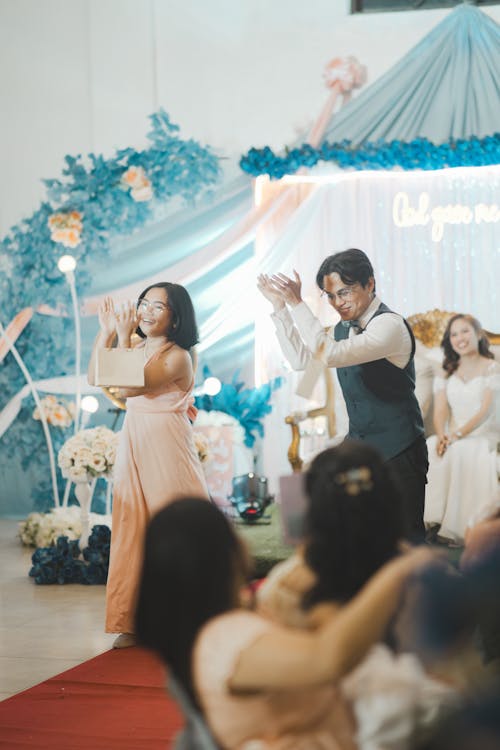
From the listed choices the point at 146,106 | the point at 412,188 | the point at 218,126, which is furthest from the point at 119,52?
the point at 412,188

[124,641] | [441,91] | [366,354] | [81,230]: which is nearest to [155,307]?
[366,354]

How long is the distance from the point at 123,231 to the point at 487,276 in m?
2.69

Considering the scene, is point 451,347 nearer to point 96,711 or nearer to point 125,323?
point 125,323

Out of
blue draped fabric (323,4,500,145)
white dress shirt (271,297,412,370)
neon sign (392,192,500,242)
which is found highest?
blue draped fabric (323,4,500,145)

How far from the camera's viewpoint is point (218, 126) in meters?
7.81

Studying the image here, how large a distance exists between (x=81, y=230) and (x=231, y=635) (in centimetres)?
666

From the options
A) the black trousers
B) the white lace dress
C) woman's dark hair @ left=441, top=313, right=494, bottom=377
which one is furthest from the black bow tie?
woman's dark hair @ left=441, top=313, right=494, bottom=377

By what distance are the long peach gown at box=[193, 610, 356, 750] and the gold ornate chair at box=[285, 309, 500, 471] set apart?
5008 millimetres

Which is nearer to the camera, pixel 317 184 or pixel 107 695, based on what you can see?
pixel 107 695

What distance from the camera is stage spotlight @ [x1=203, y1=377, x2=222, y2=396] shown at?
6.98m

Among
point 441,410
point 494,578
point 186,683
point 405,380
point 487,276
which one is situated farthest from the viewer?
point 487,276

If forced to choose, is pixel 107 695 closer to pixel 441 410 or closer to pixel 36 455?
pixel 441 410

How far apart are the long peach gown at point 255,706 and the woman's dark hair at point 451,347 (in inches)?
197

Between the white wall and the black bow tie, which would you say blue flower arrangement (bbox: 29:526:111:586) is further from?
the white wall
